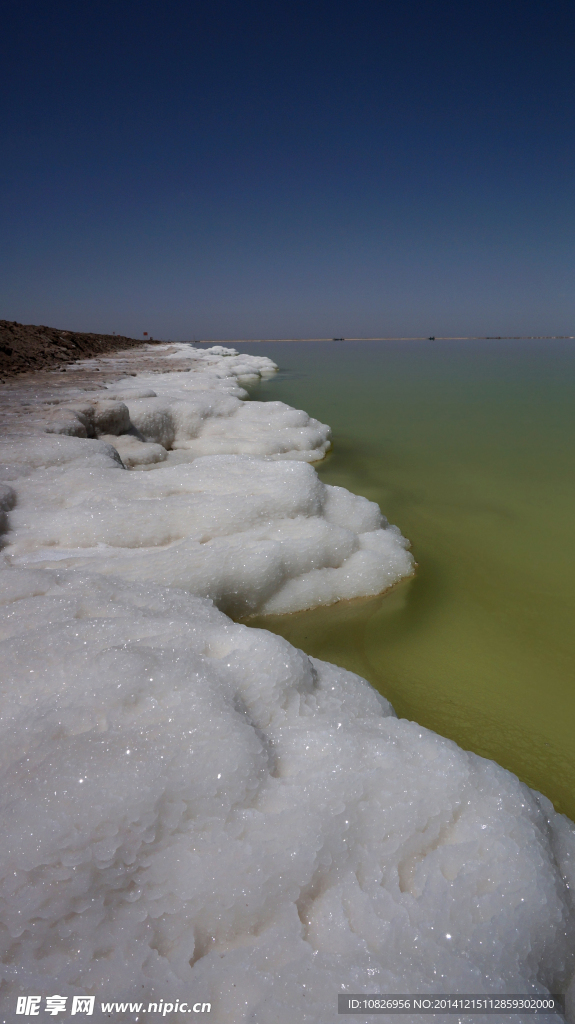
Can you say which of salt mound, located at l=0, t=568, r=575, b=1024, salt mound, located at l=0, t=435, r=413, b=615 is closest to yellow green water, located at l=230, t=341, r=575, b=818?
salt mound, located at l=0, t=435, r=413, b=615

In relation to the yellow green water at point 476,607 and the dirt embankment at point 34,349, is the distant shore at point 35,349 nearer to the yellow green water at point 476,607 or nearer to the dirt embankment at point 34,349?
the dirt embankment at point 34,349

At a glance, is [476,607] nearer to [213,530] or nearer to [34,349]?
[213,530]

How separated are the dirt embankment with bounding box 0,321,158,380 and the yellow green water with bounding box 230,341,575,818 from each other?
22.5ft

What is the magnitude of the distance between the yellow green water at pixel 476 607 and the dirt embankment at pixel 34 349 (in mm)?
6864

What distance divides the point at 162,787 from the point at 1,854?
0.29 meters

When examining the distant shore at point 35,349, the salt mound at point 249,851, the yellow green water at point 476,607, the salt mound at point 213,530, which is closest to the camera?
the salt mound at point 249,851

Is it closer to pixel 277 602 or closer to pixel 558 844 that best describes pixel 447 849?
pixel 558 844

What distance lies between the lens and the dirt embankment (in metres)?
9.74

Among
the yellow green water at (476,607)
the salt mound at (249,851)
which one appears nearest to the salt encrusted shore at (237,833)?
the salt mound at (249,851)

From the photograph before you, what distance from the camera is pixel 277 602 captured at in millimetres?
2342

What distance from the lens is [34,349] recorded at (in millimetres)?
12023

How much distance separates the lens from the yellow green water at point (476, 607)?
1.74 meters

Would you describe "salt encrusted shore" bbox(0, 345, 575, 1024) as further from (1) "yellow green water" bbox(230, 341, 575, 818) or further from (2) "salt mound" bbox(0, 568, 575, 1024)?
(1) "yellow green water" bbox(230, 341, 575, 818)

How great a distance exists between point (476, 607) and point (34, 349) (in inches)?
505
